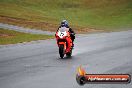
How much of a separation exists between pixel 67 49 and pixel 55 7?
6033 cm

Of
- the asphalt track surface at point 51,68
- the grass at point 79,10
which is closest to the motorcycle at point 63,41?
the asphalt track surface at point 51,68

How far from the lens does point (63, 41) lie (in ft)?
65.8

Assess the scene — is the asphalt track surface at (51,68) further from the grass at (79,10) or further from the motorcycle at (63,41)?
the grass at (79,10)

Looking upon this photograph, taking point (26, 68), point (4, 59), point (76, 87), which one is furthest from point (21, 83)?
point (4, 59)

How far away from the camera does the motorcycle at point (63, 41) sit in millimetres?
19969

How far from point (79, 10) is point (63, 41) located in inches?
2326

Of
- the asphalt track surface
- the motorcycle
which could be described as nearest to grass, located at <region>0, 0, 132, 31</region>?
the motorcycle

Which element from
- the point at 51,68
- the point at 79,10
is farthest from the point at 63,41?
the point at 79,10

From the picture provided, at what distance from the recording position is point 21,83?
12391 mm

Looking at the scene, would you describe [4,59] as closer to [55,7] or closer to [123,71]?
[123,71]

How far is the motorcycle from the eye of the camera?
65.5 feet

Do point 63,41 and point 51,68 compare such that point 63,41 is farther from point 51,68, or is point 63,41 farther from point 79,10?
point 79,10

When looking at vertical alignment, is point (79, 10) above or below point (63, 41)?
below

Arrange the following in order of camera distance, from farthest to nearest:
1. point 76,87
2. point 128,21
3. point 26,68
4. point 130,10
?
point 130,10 → point 128,21 → point 26,68 → point 76,87
